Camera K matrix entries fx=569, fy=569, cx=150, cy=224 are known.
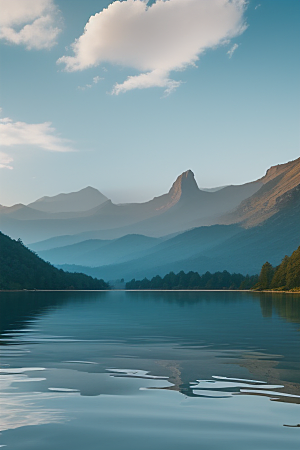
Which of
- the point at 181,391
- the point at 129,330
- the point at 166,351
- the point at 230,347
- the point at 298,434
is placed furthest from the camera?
the point at 129,330

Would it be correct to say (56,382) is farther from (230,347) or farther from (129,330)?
(129,330)

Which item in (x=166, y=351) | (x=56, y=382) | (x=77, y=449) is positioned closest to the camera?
(x=77, y=449)

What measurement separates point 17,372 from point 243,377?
9.73 metres

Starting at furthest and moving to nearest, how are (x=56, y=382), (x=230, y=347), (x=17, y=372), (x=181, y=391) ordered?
(x=230, y=347) < (x=17, y=372) < (x=56, y=382) < (x=181, y=391)

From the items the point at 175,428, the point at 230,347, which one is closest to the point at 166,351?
the point at 230,347

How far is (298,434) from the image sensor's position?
49.2ft

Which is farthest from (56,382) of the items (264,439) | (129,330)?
(129,330)

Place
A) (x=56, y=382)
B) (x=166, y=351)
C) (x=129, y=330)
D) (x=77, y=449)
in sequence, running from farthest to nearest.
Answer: (x=129, y=330)
(x=166, y=351)
(x=56, y=382)
(x=77, y=449)

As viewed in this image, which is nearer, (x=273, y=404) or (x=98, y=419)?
(x=98, y=419)

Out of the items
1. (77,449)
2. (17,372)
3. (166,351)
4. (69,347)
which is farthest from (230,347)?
(77,449)

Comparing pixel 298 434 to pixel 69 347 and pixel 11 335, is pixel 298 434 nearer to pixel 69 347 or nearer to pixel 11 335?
pixel 69 347

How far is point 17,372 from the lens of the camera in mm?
24812

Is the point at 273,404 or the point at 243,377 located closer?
the point at 273,404

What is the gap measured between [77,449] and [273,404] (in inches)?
280
